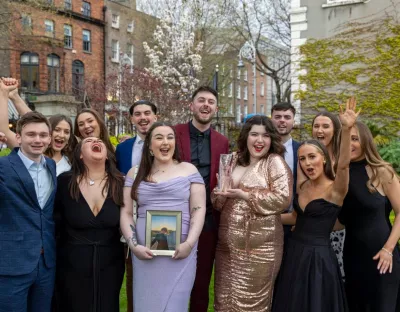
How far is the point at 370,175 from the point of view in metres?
3.99

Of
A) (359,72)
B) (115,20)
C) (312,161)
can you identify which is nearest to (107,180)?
(312,161)

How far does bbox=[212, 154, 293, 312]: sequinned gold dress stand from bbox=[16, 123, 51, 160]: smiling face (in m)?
1.72

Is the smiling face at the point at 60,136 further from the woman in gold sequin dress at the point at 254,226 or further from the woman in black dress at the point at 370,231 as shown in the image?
the woman in black dress at the point at 370,231

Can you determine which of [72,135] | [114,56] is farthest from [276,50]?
[72,135]

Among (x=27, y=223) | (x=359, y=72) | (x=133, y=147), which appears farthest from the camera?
(x=359, y=72)

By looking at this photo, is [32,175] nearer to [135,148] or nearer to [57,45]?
Answer: [135,148]

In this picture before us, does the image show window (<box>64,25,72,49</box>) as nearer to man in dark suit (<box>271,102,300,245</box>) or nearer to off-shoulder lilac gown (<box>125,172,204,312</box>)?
man in dark suit (<box>271,102,300,245</box>)

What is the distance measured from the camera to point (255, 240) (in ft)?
12.9

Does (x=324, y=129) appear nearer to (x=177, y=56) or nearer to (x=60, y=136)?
(x=60, y=136)

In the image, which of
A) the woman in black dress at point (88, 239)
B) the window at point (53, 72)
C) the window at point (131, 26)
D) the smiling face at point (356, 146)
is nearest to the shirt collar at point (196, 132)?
the woman in black dress at point (88, 239)

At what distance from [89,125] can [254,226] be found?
2.24m

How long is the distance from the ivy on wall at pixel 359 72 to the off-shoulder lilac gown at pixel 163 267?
41.2 feet

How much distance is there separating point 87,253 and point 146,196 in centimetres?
71

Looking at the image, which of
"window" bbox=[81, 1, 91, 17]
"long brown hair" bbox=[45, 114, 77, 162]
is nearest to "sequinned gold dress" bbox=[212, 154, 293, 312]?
"long brown hair" bbox=[45, 114, 77, 162]
